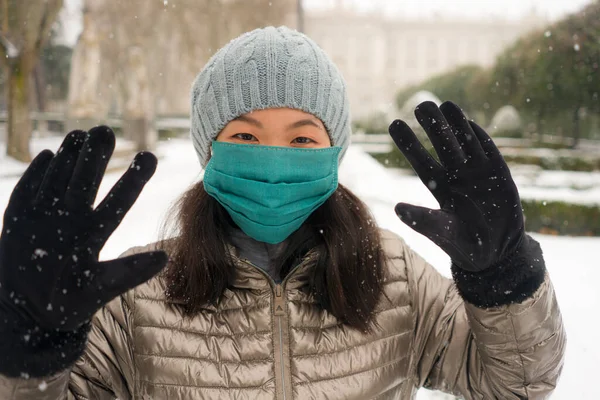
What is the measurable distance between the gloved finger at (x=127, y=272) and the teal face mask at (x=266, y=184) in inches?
14.9

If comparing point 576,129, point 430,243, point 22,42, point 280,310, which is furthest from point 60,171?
point 576,129

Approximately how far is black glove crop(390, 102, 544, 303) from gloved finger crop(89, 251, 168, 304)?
50 centimetres

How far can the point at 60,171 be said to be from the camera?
97 centimetres

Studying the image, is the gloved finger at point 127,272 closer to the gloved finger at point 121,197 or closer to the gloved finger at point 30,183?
the gloved finger at point 121,197

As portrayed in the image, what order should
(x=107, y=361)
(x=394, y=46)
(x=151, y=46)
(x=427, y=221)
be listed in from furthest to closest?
(x=394, y=46) → (x=151, y=46) → (x=107, y=361) → (x=427, y=221)

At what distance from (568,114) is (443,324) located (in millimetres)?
11133

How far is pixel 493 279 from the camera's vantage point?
1.08 meters

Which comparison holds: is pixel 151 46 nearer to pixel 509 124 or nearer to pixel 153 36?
pixel 153 36

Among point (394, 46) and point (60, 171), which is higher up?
point (394, 46)

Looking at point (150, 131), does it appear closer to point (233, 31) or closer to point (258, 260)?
point (233, 31)

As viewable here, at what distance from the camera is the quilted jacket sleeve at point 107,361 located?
3.69 feet

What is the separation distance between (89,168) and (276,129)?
19.7 inches

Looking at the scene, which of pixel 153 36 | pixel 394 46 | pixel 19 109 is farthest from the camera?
pixel 394 46

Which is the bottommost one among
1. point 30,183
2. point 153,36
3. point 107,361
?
point 107,361
